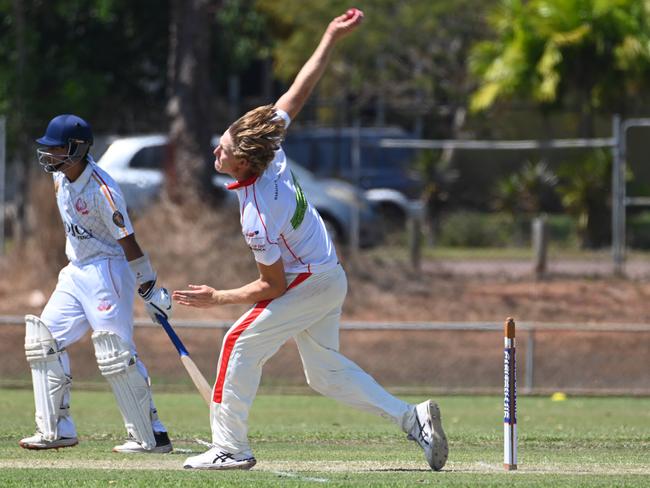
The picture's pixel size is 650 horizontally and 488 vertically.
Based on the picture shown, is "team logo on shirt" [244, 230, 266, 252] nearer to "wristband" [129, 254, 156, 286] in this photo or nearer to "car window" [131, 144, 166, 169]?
"wristband" [129, 254, 156, 286]

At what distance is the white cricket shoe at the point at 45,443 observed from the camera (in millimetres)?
8031

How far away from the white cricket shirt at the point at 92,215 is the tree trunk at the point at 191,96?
1096cm

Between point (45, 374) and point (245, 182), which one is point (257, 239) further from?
point (45, 374)

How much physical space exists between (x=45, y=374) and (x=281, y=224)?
193 centimetres

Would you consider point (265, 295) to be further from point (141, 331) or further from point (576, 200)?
point (576, 200)

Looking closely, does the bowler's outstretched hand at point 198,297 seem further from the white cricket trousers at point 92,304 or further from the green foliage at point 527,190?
the green foliage at point 527,190

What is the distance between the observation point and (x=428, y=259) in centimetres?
2030

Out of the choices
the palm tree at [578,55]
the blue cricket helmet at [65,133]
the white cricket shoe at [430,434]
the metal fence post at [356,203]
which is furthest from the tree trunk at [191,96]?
the white cricket shoe at [430,434]

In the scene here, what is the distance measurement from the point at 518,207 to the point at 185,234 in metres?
6.61

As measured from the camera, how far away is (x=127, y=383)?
7934 mm

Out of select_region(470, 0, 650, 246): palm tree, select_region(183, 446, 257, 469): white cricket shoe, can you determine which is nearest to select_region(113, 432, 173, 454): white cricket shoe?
select_region(183, 446, 257, 469): white cricket shoe

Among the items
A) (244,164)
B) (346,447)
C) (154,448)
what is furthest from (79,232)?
(346,447)

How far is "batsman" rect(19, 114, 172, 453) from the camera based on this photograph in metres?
7.89

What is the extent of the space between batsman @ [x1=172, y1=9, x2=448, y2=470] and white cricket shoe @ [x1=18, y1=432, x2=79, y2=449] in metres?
1.07
